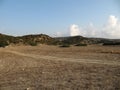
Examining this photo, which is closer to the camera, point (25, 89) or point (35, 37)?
point (25, 89)

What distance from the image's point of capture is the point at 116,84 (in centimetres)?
1165

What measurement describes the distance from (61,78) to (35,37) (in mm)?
96304

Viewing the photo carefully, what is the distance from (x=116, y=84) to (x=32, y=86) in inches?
144

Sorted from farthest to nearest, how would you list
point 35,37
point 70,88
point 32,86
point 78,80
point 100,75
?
point 35,37 → point 100,75 → point 78,80 → point 32,86 → point 70,88

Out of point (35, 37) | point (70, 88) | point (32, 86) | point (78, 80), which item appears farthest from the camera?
point (35, 37)

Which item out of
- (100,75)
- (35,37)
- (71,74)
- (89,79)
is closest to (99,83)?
(89,79)

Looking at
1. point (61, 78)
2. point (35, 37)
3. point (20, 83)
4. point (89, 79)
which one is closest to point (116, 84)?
point (89, 79)

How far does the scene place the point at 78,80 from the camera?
13016mm

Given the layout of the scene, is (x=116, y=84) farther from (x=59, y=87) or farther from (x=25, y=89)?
(x=25, y=89)

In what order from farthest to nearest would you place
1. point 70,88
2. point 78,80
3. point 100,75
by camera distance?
1. point 100,75
2. point 78,80
3. point 70,88

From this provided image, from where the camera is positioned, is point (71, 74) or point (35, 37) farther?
point (35, 37)

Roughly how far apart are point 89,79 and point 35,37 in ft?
318

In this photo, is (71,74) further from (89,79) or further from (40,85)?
(40,85)

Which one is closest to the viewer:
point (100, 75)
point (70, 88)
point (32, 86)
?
point (70, 88)
